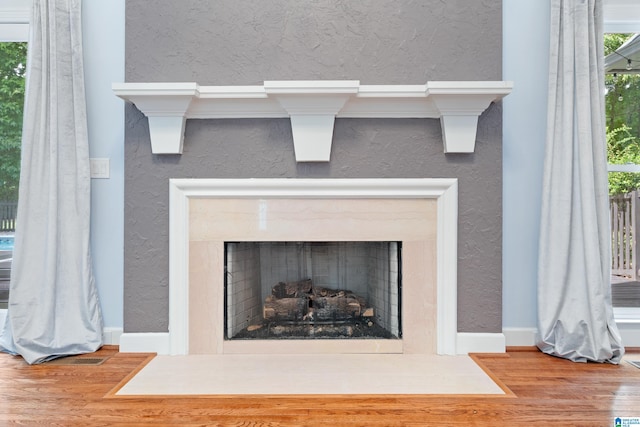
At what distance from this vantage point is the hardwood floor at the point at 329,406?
1.79 metres

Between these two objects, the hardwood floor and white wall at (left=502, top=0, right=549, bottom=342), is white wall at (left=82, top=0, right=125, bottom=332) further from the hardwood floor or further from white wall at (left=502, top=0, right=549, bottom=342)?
white wall at (left=502, top=0, right=549, bottom=342)

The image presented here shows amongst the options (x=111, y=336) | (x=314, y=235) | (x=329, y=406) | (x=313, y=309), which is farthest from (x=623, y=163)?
(x=111, y=336)

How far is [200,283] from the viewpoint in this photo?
8.44 ft

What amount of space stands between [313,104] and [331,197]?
0.49 m

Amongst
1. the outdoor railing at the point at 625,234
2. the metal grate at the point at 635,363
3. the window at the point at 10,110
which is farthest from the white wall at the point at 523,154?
Result: the window at the point at 10,110

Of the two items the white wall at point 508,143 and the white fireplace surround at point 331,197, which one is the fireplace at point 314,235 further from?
the white wall at point 508,143

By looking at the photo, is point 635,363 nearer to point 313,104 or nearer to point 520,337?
point 520,337

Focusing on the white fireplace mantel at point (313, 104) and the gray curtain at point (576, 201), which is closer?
the white fireplace mantel at point (313, 104)

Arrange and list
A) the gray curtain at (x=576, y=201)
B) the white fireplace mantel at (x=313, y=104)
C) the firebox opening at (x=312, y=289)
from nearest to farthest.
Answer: the white fireplace mantel at (x=313, y=104), the gray curtain at (x=576, y=201), the firebox opening at (x=312, y=289)

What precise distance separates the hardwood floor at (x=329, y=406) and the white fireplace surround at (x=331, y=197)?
312 millimetres

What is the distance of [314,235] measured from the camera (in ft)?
8.48

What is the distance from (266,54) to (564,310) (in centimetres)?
205

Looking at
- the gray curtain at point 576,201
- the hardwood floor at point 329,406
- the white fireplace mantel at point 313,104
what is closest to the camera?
the hardwood floor at point 329,406

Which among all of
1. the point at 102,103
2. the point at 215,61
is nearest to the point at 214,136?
the point at 215,61
